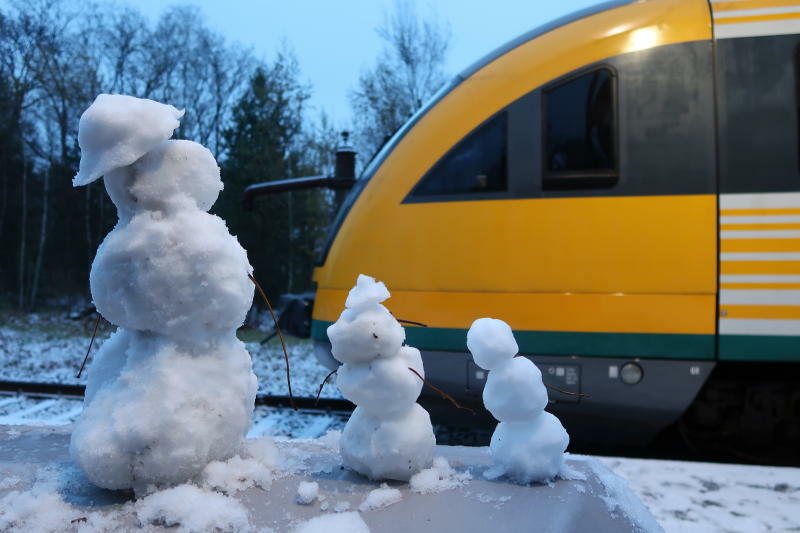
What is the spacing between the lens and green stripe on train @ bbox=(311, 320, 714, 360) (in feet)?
11.3

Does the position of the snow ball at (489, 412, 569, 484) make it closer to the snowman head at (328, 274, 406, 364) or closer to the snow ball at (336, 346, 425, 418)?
the snow ball at (336, 346, 425, 418)

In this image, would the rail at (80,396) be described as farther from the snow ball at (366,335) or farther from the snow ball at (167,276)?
the snow ball at (167,276)

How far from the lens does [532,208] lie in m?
3.72

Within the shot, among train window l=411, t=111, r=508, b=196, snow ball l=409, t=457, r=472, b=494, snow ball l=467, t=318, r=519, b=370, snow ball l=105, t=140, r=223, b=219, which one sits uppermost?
train window l=411, t=111, r=508, b=196

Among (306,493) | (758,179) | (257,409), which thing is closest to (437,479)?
(306,493)

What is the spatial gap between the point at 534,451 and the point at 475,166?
2.40 metres

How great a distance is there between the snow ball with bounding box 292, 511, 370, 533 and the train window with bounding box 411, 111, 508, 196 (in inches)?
107

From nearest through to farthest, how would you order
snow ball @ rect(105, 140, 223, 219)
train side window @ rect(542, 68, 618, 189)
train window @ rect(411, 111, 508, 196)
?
snow ball @ rect(105, 140, 223, 219), train side window @ rect(542, 68, 618, 189), train window @ rect(411, 111, 508, 196)

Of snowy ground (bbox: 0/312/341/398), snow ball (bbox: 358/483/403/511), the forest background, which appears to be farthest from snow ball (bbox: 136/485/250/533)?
the forest background

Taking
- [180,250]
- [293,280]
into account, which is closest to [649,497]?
[180,250]

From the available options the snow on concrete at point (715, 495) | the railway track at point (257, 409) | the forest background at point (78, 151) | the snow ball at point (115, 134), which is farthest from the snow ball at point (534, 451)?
the forest background at point (78, 151)

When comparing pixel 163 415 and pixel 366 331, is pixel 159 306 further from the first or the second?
pixel 366 331

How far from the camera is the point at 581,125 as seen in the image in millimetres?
→ 3787

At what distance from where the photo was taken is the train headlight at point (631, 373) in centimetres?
353
